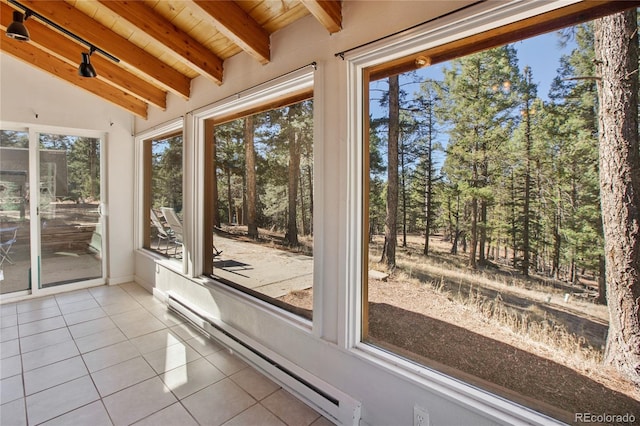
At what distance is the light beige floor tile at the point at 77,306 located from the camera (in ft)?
10.9

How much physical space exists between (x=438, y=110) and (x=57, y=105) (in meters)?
4.54

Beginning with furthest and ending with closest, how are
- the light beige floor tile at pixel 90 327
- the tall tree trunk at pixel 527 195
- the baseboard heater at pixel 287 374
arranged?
the light beige floor tile at pixel 90 327, the baseboard heater at pixel 287 374, the tall tree trunk at pixel 527 195

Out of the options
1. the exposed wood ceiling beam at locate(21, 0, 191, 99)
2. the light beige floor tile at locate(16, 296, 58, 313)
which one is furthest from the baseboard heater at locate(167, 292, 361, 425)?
the exposed wood ceiling beam at locate(21, 0, 191, 99)

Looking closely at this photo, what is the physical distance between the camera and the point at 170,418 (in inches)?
69.4

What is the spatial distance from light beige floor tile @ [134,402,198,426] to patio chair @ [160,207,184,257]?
77.8 inches

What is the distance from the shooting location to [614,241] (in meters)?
1.10

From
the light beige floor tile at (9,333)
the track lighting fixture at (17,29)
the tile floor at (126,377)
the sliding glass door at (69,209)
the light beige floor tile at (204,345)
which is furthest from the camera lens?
the sliding glass door at (69,209)

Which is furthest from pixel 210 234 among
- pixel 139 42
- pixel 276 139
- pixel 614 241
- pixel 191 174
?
pixel 614 241

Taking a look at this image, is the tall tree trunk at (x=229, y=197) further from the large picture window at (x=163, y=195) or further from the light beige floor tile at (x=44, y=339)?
the light beige floor tile at (x=44, y=339)

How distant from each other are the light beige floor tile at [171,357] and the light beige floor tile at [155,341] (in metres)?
0.06

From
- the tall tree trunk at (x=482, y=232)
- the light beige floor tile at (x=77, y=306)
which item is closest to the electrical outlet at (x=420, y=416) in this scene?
the tall tree trunk at (x=482, y=232)

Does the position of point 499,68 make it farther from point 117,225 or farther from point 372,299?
point 117,225

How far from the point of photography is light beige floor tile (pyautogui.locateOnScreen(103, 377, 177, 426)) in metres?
1.78

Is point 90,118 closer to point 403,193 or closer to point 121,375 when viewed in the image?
point 121,375
